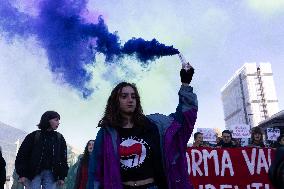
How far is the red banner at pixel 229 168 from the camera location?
8.23 meters

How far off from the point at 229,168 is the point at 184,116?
535 centimetres

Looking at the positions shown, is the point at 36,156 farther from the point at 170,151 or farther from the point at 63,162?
the point at 170,151

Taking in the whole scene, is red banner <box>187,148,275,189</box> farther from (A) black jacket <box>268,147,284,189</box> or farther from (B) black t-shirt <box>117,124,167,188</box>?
(A) black jacket <box>268,147,284,189</box>

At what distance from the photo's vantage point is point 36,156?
6.94 metres

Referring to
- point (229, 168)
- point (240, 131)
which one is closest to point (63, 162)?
point (229, 168)

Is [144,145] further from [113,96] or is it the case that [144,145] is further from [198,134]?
[198,134]

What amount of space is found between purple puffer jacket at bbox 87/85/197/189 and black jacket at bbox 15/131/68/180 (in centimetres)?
367

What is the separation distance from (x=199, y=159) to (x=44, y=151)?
3085 millimetres

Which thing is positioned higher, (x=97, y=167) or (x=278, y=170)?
(x=97, y=167)

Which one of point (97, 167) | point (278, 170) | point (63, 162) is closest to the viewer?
point (278, 170)

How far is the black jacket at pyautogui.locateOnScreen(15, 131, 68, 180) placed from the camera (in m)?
6.87

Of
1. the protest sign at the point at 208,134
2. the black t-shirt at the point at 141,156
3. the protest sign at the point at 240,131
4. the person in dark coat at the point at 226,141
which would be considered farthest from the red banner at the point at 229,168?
the protest sign at the point at 240,131

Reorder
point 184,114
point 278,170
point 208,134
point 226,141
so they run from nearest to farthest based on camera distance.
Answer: point 278,170, point 184,114, point 226,141, point 208,134

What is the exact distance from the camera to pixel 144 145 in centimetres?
343
